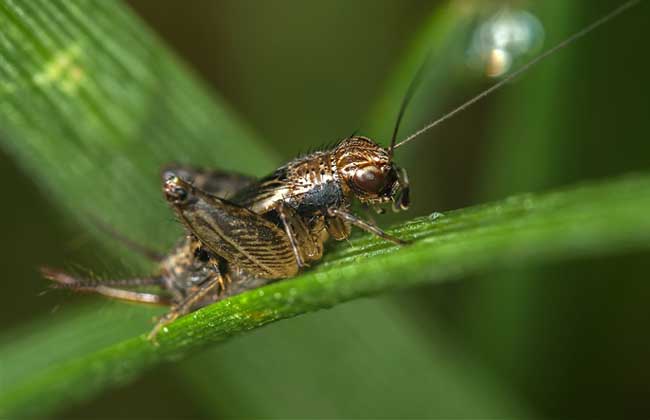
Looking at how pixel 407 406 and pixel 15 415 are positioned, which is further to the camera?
pixel 407 406

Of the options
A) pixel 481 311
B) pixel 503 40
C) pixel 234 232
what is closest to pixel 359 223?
pixel 234 232

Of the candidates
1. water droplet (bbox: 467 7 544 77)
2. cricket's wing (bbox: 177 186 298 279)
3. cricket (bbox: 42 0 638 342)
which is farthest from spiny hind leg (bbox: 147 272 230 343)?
water droplet (bbox: 467 7 544 77)

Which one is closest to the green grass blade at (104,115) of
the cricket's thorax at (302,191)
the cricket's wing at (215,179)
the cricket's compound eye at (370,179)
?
the cricket's wing at (215,179)

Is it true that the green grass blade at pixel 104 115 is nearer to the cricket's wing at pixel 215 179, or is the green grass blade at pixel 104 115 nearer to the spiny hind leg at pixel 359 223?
the cricket's wing at pixel 215 179

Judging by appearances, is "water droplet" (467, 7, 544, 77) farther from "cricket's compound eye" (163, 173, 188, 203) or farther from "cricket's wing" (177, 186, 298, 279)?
"cricket's compound eye" (163, 173, 188, 203)

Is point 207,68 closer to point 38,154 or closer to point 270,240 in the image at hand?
point 38,154

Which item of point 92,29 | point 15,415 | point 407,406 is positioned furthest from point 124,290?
point 407,406

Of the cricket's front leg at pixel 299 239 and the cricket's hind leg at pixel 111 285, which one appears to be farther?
the cricket's hind leg at pixel 111 285
